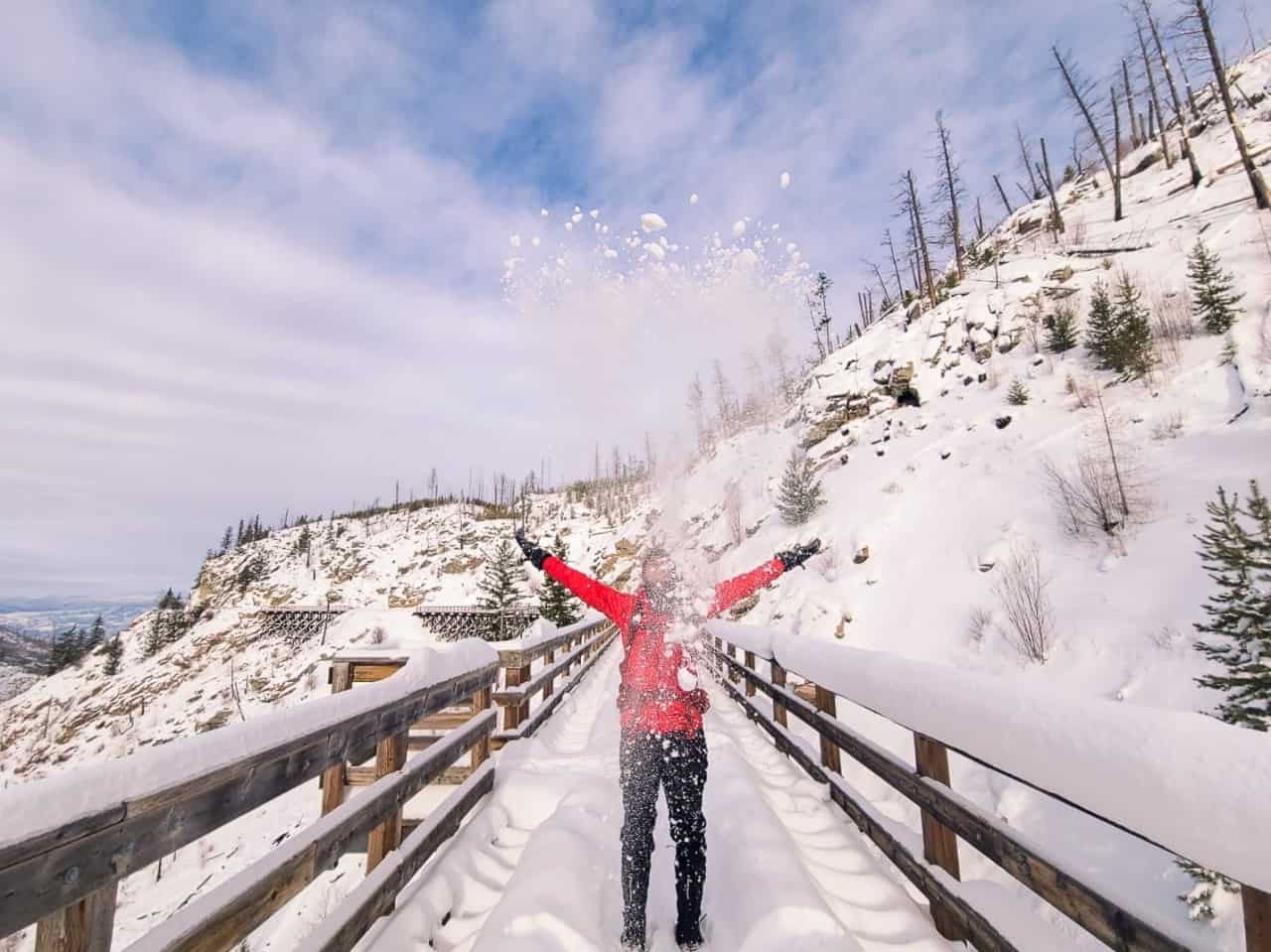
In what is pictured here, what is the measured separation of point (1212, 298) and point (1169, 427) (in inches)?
250

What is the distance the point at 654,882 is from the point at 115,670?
10141 cm

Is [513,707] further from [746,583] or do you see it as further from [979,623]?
[979,623]

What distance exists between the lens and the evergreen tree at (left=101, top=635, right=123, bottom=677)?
241 feet

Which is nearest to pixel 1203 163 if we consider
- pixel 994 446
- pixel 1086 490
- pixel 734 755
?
pixel 994 446

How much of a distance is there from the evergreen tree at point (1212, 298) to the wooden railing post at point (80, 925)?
23731mm

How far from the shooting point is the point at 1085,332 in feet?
71.5

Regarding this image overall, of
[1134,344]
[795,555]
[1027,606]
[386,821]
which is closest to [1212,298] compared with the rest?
[1134,344]

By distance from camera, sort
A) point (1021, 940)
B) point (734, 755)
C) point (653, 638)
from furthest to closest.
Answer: point (734, 755)
point (653, 638)
point (1021, 940)

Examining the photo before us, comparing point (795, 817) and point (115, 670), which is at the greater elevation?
point (795, 817)

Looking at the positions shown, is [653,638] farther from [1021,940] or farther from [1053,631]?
[1053,631]

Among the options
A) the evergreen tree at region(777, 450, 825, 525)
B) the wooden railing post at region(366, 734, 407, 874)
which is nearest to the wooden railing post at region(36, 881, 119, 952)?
the wooden railing post at region(366, 734, 407, 874)


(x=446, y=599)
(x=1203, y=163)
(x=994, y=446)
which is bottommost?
(x=446, y=599)

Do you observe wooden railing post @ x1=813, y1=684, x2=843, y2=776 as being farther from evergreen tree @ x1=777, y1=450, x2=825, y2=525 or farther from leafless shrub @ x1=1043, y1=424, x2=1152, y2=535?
evergreen tree @ x1=777, y1=450, x2=825, y2=525

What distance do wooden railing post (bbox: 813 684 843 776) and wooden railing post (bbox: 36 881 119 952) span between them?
405 cm
